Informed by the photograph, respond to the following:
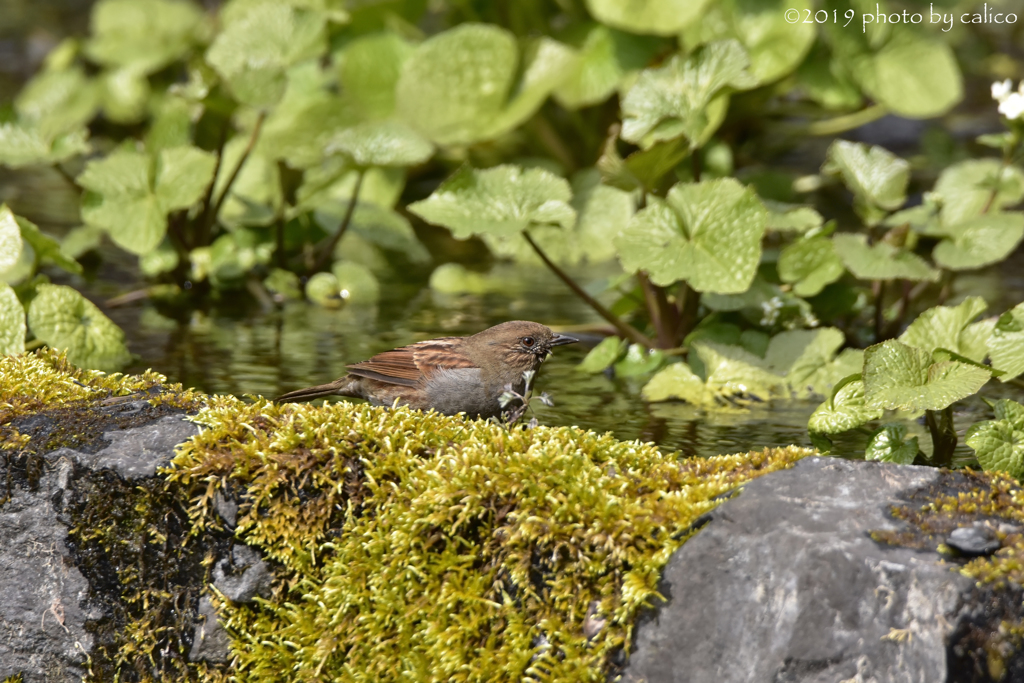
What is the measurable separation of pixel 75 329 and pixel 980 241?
3618 mm

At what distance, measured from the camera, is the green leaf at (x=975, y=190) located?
4.55 metres

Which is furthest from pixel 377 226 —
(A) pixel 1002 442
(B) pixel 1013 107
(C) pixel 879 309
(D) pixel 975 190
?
(A) pixel 1002 442

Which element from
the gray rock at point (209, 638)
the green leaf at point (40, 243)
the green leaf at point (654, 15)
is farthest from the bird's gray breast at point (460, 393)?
the green leaf at point (654, 15)

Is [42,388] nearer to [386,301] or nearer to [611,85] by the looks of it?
[386,301]

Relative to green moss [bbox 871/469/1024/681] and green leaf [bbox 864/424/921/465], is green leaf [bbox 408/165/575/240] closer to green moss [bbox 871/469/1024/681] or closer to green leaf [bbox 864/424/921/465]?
green leaf [bbox 864/424/921/465]

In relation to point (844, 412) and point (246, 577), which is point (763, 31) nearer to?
point (844, 412)

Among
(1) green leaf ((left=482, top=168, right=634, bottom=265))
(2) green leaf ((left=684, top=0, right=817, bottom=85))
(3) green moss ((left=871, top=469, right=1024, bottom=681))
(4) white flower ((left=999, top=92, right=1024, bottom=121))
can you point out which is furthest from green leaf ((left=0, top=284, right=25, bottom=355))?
(2) green leaf ((left=684, top=0, right=817, bottom=85))

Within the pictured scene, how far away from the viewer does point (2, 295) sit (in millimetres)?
3709

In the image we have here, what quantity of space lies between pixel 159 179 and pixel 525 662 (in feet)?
11.3

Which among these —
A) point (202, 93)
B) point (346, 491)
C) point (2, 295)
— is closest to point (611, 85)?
point (202, 93)

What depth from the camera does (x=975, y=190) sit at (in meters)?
4.81

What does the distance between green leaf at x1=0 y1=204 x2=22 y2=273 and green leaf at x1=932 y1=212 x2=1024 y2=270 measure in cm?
352

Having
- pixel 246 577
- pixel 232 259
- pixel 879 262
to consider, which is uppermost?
pixel 879 262

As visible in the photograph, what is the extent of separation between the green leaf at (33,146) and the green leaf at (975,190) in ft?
12.9
